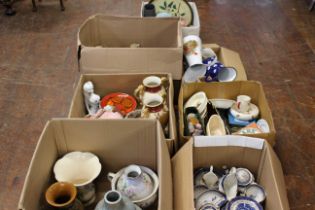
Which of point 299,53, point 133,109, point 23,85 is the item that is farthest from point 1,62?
point 299,53

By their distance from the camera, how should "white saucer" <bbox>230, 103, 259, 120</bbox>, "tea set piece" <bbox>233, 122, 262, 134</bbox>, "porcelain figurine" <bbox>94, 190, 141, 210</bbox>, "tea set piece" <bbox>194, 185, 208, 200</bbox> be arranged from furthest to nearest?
"white saucer" <bbox>230, 103, 259, 120</bbox> < "tea set piece" <bbox>233, 122, 262, 134</bbox> < "tea set piece" <bbox>194, 185, 208, 200</bbox> < "porcelain figurine" <bbox>94, 190, 141, 210</bbox>

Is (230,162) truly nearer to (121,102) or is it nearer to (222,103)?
(222,103)

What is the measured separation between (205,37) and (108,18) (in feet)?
3.20

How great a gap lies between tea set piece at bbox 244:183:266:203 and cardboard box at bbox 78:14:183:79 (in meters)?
0.54

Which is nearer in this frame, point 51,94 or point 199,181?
point 199,181

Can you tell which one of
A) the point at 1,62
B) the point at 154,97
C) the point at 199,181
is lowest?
the point at 1,62

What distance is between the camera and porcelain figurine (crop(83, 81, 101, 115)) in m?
1.34

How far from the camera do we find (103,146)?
109 centimetres

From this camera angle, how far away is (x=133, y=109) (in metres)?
1.36

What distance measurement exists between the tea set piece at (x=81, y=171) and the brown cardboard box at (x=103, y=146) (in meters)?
0.02

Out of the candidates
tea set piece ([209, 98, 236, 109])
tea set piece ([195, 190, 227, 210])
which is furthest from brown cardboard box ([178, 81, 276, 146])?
tea set piece ([195, 190, 227, 210])

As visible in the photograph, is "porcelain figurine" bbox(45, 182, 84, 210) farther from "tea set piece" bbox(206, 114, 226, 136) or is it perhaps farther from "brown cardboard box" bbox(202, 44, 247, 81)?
"brown cardboard box" bbox(202, 44, 247, 81)

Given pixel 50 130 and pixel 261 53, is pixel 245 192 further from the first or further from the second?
pixel 261 53

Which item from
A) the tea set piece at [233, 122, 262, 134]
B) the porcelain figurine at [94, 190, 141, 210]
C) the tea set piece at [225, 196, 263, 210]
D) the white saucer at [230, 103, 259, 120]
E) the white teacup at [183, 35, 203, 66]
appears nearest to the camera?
the porcelain figurine at [94, 190, 141, 210]
